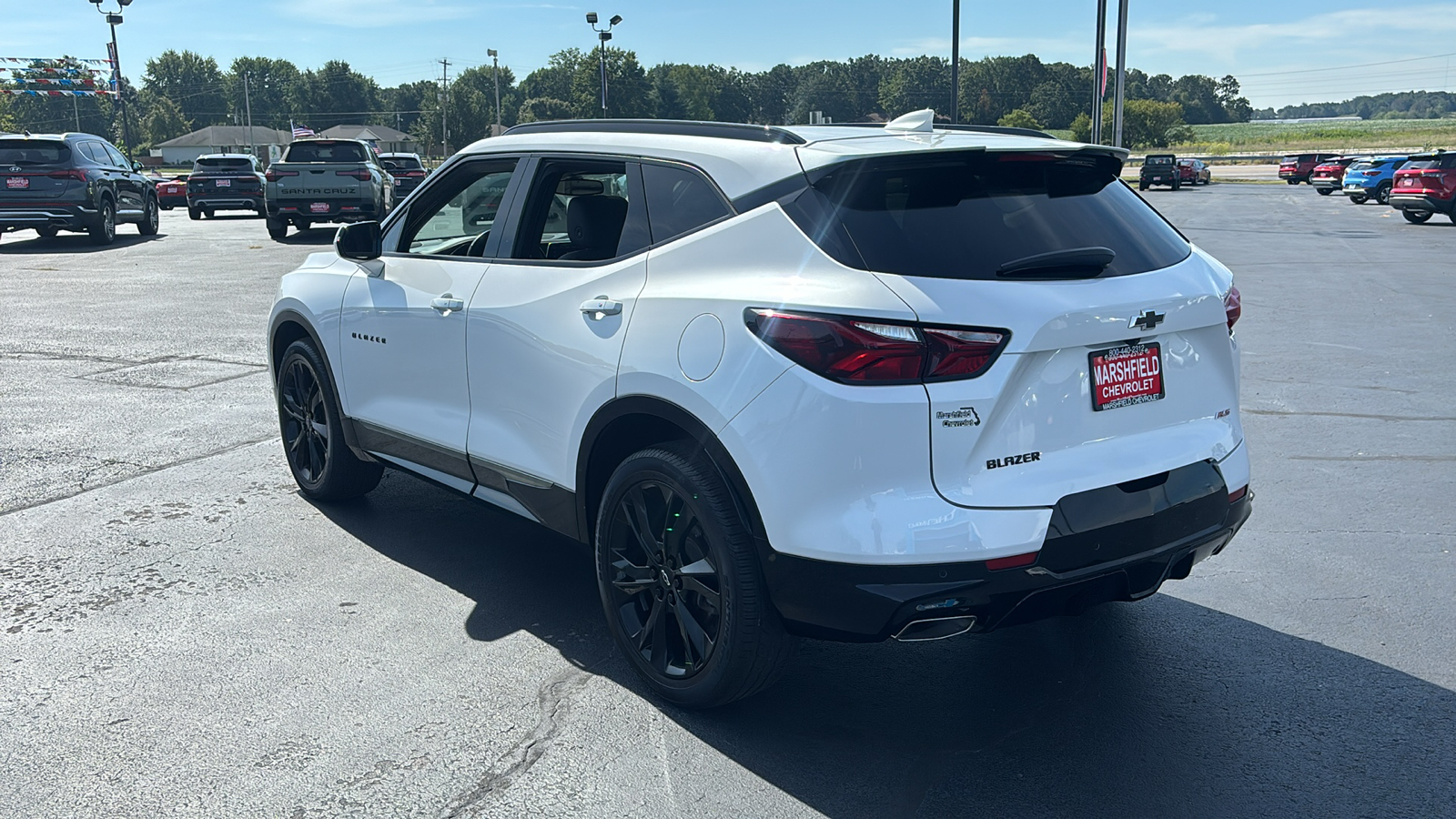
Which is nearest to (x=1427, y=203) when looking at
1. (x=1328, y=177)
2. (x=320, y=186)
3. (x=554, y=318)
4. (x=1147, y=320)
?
(x=1328, y=177)

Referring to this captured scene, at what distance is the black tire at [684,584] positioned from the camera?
11.4ft

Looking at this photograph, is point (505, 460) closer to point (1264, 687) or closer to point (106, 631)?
point (106, 631)

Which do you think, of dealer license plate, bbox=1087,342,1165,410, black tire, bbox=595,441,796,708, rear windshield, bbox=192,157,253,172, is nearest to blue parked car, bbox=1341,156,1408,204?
rear windshield, bbox=192,157,253,172

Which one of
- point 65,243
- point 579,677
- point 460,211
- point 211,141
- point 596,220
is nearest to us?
point 579,677

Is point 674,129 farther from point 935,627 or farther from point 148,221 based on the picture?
point 148,221

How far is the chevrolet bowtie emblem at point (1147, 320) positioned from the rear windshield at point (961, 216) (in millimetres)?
147

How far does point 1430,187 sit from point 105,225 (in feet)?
92.2

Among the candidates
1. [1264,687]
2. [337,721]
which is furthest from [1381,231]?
[337,721]

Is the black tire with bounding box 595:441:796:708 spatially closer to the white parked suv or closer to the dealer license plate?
the white parked suv

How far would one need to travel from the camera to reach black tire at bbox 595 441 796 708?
3.48 meters

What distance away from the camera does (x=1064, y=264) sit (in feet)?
11.1

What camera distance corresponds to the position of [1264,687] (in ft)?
12.9

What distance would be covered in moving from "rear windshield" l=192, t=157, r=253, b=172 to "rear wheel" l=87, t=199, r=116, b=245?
9142 mm

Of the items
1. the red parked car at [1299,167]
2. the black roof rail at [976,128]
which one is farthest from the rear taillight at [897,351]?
the red parked car at [1299,167]
